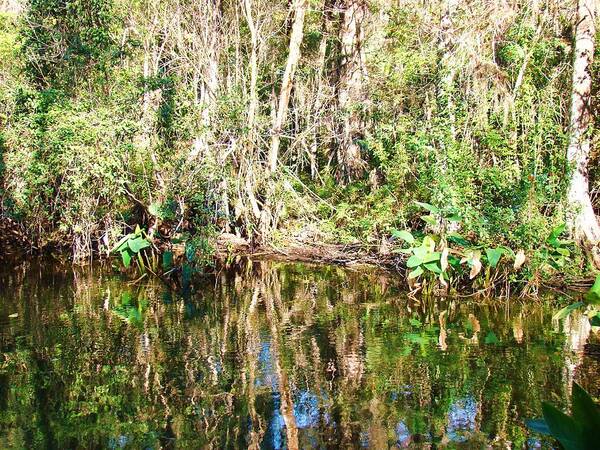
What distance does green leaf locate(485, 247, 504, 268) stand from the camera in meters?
7.70

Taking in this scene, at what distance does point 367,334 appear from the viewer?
6.61 meters

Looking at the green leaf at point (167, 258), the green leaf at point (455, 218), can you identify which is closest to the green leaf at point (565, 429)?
the green leaf at point (455, 218)

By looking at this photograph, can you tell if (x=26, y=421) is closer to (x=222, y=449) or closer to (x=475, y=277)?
(x=222, y=449)

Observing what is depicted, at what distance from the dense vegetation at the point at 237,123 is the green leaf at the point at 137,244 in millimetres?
653

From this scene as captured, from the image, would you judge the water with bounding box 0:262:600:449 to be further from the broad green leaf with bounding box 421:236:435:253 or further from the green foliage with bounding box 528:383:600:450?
the green foliage with bounding box 528:383:600:450

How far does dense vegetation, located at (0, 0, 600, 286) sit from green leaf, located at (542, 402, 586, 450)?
6.13 m

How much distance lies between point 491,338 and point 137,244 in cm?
557

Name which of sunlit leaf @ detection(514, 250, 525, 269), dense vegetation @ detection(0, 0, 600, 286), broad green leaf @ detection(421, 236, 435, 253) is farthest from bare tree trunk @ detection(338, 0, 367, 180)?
sunlit leaf @ detection(514, 250, 525, 269)

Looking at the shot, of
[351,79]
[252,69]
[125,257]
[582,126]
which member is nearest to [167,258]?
[125,257]

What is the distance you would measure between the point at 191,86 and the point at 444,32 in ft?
14.3

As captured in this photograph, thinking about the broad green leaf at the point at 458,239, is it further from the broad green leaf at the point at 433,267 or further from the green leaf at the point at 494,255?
the broad green leaf at the point at 433,267

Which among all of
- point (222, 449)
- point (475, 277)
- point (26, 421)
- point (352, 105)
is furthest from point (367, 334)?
point (352, 105)

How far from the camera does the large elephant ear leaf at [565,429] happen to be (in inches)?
100.0

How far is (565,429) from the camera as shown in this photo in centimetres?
257
